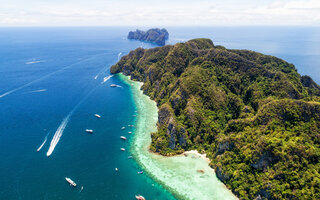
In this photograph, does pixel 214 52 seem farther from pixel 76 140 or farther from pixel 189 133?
pixel 76 140

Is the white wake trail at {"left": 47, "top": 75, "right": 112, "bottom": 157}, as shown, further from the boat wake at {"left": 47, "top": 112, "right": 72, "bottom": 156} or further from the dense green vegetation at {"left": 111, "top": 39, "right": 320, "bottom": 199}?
the dense green vegetation at {"left": 111, "top": 39, "right": 320, "bottom": 199}

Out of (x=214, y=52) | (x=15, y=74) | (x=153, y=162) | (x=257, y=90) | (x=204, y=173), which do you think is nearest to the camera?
(x=204, y=173)

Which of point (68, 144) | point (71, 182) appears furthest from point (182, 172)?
point (68, 144)

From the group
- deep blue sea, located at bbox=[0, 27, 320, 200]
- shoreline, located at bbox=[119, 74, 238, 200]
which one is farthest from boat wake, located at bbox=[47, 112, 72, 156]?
shoreline, located at bbox=[119, 74, 238, 200]

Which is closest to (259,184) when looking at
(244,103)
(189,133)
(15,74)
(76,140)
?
(189,133)

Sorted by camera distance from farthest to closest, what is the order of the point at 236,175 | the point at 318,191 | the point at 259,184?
the point at 236,175 → the point at 259,184 → the point at 318,191

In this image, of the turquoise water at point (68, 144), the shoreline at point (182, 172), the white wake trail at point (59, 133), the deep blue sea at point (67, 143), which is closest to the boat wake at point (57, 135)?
the white wake trail at point (59, 133)

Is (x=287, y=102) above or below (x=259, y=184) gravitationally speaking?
above

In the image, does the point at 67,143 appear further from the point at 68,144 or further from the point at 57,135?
the point at 57,135
